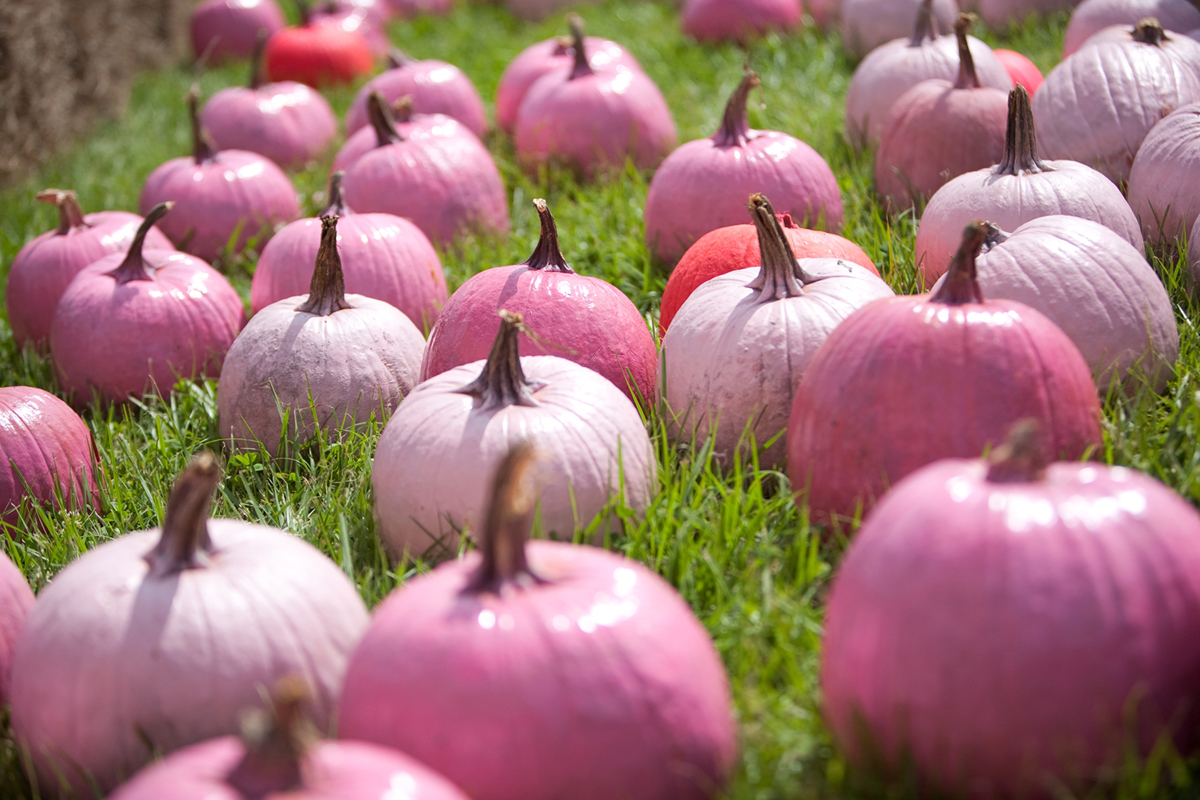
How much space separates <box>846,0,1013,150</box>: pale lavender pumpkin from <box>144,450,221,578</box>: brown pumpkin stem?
4115 mm

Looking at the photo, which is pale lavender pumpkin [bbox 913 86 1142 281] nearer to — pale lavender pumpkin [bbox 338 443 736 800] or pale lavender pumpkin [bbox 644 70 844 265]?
pale lavender pumpkin [bbox 644 70 844 265]

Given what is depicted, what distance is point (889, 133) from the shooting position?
467 cm

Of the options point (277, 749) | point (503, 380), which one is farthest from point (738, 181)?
point (277, 749)

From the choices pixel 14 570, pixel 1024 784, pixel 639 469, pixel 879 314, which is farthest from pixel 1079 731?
pixel 14 570

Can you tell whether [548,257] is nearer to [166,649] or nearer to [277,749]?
A: [166,649]

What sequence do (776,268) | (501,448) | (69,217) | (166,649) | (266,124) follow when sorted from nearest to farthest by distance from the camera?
(166,649) → (501,448) → (776,268) → (69,217) → (266,124)

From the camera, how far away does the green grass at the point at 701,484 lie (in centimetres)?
209

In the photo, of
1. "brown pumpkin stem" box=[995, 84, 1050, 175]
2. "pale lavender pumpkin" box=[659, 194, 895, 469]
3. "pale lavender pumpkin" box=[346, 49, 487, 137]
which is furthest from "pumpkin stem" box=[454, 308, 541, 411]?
"pale lavender pumpkin" box=[346, 49, 487, 137]

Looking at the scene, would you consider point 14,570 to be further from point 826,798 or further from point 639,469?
point 826,798

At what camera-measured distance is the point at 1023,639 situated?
1.74m

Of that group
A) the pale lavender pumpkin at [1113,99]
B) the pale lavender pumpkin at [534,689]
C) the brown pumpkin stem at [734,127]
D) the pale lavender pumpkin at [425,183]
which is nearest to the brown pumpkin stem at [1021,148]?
the pale lavender pumpkin at [1113,99]

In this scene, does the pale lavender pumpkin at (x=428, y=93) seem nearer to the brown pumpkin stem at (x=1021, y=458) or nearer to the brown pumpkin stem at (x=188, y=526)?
the brown pumpkin stem at (x=188, y=526)

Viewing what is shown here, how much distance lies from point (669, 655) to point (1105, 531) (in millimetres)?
756

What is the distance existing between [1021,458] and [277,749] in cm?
129
